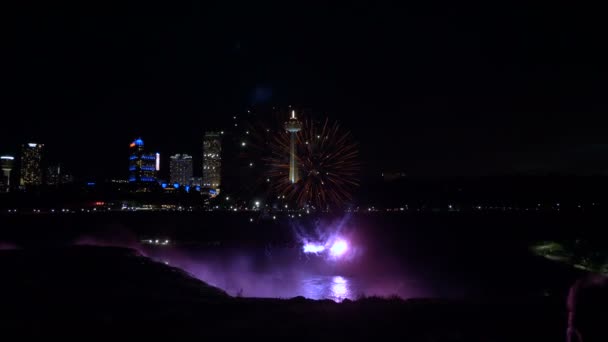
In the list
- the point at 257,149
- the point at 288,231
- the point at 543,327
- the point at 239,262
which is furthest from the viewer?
the point at 257,149

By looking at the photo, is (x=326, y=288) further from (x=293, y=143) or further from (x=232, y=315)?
(x=293, y=143)

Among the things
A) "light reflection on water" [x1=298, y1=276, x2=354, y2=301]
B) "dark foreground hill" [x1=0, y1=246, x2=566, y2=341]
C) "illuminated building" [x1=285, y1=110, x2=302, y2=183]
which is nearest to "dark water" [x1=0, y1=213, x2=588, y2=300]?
"light reflection on water" [x1=298, y1=276, x2=354, y2=301]

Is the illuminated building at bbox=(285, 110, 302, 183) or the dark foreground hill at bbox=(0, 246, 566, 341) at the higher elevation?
the illuminated building at bbox=(285, 110, 302, 183)

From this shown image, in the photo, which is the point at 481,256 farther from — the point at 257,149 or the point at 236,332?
the point at 257,149

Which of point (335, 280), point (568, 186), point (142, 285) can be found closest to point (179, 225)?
point (335, 280)

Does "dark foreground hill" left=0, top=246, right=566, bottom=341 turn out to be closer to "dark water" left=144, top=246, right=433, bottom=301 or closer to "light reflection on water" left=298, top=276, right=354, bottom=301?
"dark water" left=144, top=246, right=433, bottom=301

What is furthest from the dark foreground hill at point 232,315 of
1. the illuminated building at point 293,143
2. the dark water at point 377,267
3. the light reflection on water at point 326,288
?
the illuminated building at point 293,143

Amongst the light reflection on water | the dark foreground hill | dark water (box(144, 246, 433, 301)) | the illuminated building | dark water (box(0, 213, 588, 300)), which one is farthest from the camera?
the illuminated building

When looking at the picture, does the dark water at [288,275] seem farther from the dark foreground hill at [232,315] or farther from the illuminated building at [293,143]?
the illuminated building at [293,143]

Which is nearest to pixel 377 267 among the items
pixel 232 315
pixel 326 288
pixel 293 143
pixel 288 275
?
pixel 288 275
